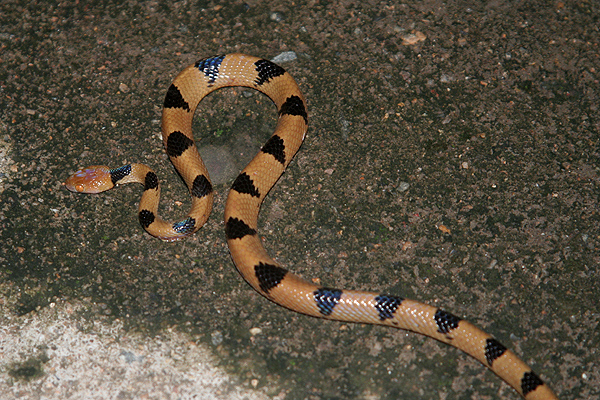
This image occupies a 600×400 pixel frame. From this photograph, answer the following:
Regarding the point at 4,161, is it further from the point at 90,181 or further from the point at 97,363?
the point at 97,363

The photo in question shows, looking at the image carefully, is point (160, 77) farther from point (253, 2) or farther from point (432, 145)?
point (432, 145)

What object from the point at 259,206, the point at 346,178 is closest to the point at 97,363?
the point at 259,206

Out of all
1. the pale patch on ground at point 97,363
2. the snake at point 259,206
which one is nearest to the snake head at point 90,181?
the snake at point 259,206

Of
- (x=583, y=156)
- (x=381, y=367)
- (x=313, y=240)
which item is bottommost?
(x=381, y=367)

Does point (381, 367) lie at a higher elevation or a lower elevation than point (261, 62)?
lower

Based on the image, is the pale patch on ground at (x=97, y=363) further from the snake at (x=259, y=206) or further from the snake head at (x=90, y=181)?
the snake head at (x=90, y=181)

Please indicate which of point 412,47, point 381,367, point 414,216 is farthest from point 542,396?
point 412,47

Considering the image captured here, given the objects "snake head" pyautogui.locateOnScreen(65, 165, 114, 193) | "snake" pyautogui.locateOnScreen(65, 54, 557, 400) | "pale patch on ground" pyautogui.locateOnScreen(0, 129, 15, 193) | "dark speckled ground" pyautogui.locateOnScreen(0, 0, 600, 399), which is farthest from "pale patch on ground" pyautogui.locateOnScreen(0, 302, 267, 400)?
"pale patch on ground" pyautogui.locateOnScreen(0, 129, 15, 193)
